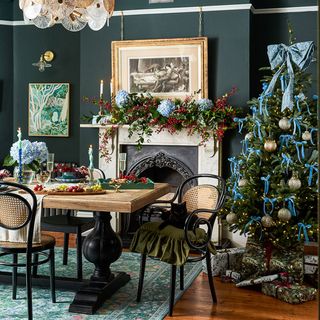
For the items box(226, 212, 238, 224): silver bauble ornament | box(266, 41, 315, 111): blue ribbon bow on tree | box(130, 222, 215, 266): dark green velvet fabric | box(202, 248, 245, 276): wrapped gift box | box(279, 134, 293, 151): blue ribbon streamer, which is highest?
box(266, 41, 315, 111): blue ribbon bow on tree

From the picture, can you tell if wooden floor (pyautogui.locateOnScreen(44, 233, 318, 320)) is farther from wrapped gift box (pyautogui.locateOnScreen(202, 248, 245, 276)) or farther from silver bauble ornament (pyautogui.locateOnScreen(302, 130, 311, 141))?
silver bauble ornament (pyautogui.locateOnScreen(302, 130, 311, 141))

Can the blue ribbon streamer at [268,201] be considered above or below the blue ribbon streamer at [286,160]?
below

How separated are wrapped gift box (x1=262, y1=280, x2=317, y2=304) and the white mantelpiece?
5.32 ft

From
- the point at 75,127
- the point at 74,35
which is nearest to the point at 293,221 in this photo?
the point at 75,127

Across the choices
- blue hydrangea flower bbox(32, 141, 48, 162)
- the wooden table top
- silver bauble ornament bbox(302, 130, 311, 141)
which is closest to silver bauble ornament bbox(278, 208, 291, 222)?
silver bauble ornament bbox(302, 130, 311, 141)

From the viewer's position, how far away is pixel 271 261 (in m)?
4.28

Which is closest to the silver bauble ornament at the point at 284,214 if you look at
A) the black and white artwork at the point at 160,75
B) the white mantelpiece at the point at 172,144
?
the white mantelpiece at the point at 172,144

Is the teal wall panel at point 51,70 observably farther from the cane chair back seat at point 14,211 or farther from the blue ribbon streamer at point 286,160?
the cane chair back seat at point 14,211

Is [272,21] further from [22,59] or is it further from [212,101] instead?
[22,59]

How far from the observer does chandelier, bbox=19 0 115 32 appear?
12.0 feet

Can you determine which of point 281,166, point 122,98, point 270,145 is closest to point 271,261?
point 281,166

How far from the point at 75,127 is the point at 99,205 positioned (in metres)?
3.47

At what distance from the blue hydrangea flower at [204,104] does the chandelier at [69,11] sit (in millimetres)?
1829

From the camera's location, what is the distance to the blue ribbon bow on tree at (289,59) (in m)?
4.33
